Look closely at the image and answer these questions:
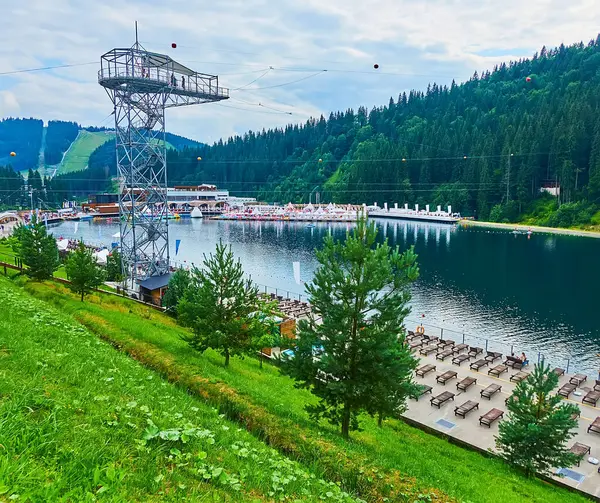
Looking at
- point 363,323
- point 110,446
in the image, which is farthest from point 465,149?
point 110,446


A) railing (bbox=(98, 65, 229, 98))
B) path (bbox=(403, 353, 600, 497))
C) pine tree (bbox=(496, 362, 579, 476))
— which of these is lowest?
path (bbox=(403, 353, 600, 497))

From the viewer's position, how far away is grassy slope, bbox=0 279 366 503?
13.8 ft

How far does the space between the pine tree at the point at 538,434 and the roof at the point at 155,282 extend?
2428 cm

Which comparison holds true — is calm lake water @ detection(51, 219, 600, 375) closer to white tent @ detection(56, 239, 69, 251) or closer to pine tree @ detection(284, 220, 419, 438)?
white tent @ detection(56, 239, 69, 251)

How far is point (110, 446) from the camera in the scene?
16.6ft

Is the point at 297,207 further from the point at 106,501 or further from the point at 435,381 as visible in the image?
the point at 106,501

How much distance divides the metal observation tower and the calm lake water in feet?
47.5

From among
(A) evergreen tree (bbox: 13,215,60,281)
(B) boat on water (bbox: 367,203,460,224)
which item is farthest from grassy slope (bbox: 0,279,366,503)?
(B) boat on water (bbox: 367,203,460,224)

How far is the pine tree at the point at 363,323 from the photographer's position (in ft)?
34.4

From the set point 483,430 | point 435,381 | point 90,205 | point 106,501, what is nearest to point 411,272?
point 106,501

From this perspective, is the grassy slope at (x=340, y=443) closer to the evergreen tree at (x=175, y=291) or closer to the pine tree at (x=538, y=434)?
the pine tree at (x=538, y=434)

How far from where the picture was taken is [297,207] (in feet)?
439

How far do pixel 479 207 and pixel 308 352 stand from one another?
4100 inches

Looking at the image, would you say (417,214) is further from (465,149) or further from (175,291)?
(175,291)
